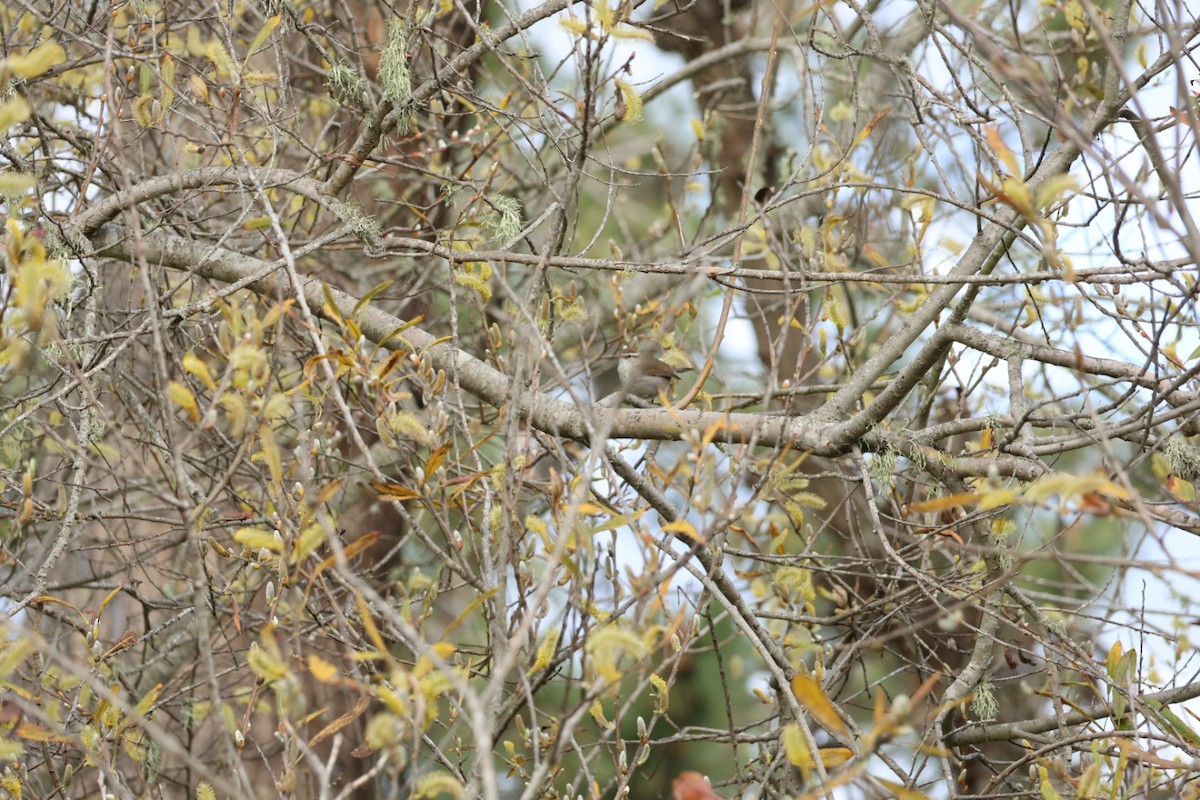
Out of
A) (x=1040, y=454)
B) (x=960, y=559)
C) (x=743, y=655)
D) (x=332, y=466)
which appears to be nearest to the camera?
(x=1040, y=454)

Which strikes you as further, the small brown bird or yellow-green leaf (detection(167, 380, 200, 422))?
the small brown bird

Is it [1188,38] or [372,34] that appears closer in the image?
[1188,38]

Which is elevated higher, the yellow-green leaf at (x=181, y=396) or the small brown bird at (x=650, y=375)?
the small brown bird at (x=650, y=375)

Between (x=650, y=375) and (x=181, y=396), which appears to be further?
(x=650, y=375)

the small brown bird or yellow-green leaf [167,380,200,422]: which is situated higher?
the small brown bird

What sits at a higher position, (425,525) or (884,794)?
(425,525)

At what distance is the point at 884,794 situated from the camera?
1.60 m

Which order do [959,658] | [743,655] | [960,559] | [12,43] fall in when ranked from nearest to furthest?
[960,559] → [12,43] → [959,658] → [743,655]

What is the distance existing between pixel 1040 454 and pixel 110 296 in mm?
3340

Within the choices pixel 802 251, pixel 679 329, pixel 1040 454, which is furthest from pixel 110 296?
pixel 1040 454

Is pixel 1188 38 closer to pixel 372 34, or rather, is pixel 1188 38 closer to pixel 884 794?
pixel 884 794

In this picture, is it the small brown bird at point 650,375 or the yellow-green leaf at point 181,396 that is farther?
the small brown bird at point 650,375

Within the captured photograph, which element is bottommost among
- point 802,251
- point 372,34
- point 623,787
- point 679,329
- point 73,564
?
point 623,787

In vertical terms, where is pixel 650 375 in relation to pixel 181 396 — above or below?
above
